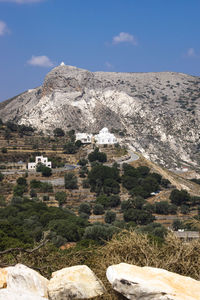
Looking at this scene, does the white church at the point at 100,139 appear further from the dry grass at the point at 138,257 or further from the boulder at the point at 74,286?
the boulder at the point at 74,286

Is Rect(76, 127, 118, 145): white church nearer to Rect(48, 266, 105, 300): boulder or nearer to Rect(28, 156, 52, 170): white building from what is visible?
Rect(28, 156, 52, 170): white building

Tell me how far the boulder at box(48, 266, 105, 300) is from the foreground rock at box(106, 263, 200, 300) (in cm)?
43

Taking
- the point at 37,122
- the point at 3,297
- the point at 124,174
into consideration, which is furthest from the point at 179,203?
the point at 37,122

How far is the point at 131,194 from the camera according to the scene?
215ft

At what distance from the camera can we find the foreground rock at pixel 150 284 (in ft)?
21.3

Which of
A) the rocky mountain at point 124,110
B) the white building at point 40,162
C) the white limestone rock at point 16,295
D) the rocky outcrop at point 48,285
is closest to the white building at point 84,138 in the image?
the white building at point 40,162

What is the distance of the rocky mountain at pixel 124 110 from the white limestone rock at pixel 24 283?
112 metres

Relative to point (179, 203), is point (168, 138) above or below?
above

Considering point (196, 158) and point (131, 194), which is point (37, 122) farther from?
point (131, 194)

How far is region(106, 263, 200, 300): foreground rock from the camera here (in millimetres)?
6492

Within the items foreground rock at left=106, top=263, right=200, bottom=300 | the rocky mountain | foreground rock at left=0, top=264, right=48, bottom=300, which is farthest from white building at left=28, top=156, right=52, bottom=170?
foreground rock at left=106, top=263, right=200, bottom=300

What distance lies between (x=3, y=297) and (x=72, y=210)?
5040 centimetres

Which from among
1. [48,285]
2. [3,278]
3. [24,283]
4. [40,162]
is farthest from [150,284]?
[40,162]

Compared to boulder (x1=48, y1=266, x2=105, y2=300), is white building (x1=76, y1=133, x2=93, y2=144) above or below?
above
